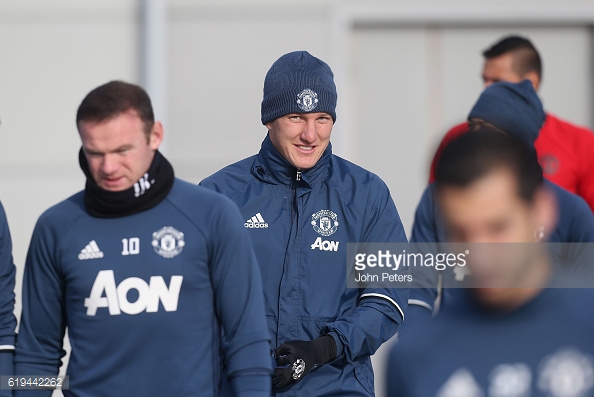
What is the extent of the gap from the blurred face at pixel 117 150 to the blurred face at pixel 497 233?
1.23 metres

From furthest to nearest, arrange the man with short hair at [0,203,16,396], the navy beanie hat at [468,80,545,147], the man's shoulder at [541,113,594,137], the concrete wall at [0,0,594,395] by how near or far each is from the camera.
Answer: the concrete wall at [0,0,594,395], the man's shoulder at [541,113,594,137], the navy beanie hat at [468,80,545,147], the man with short hair at [0,203,16,396]

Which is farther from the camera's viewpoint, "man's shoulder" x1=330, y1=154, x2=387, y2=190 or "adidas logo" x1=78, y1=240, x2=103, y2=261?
"man's shoulder" x1=330, y1=154, x2=387, y2=190

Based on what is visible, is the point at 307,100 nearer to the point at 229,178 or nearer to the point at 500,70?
the point at 229,178

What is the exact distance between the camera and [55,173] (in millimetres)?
7246

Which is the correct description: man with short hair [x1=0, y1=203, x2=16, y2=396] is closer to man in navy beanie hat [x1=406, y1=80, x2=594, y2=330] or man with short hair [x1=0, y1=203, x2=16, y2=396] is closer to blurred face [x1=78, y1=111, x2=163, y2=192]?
blurred face [x1=78, y1=111, x2=163, y2=192]

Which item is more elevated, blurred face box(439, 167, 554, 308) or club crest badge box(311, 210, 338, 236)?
blurred face box(439, 167, 554, 308)

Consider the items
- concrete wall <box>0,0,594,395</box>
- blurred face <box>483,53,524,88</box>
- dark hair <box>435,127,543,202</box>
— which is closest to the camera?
dark hair <box>435,127,543,202</box>

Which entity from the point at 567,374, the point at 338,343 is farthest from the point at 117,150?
the point at 567,374

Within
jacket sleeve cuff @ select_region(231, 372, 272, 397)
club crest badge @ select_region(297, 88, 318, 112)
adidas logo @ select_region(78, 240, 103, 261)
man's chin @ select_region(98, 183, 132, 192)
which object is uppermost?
club crest badge @ select_region(297, 88, 318, 112)

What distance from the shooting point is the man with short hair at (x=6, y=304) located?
3.39 meters

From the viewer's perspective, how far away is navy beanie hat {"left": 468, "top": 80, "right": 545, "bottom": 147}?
182 inches

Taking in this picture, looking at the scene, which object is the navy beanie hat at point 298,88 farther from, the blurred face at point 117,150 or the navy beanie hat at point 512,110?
the navy beanie hat at point 512,110

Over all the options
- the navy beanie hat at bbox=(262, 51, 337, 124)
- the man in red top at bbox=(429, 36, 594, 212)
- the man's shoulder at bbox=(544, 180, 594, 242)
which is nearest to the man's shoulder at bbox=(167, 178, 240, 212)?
the navy beanie hat at bbox=(262, 51, 337, 124)

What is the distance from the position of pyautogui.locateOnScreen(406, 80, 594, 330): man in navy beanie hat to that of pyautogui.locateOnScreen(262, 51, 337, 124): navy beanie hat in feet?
2.22
